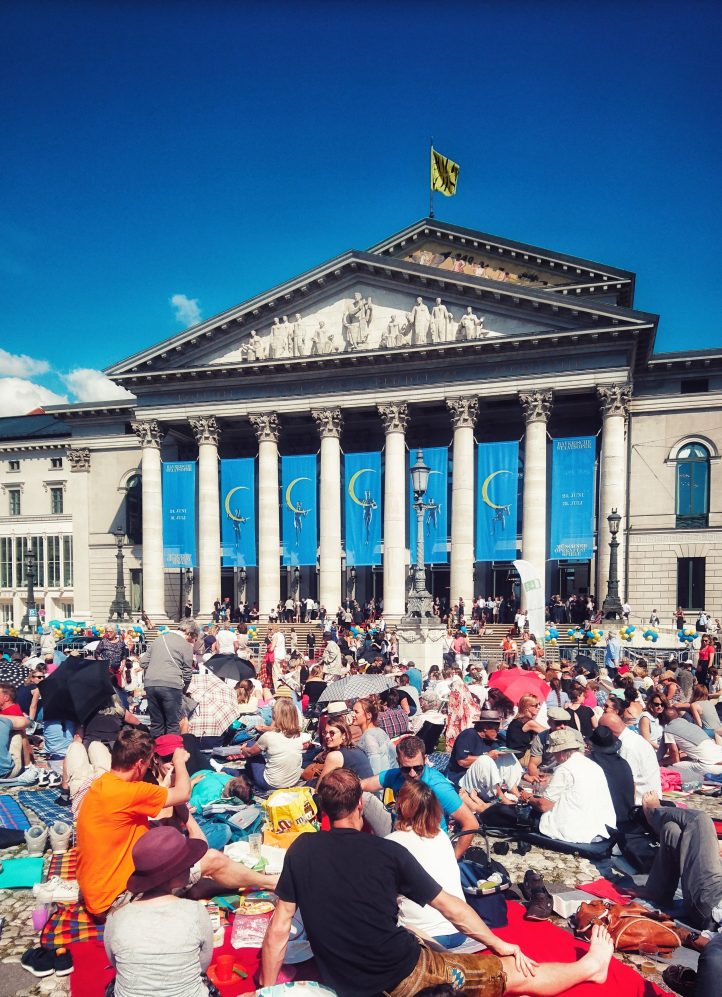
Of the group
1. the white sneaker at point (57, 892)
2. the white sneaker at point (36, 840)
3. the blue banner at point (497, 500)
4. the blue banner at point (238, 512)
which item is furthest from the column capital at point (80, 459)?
the white sneaker at point (57, 892)

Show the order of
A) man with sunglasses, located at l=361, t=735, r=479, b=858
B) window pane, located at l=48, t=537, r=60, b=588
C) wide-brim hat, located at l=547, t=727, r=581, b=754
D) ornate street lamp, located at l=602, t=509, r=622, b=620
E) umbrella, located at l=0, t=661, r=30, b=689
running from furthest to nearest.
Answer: window pane, located at l=48, t=537, r=60, b=588
ornate street lamp, located at l=602, t=509, r=622, b=620
umbrella, located at l=0, t=661, r=30, b=689
wide-brim hat, located at l=547, t=727, r=581, b=754
man with sunglasses, located at l=361, t=735, r=479, b=858

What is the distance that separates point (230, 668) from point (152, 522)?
2267 cm

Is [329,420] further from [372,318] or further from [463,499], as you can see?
[463,499]

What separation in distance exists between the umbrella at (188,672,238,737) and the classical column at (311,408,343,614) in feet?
70.2

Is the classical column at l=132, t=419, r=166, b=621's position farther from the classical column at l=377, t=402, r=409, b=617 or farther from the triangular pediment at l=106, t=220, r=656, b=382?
the classical column at l=377, t=402, r=409, b=617

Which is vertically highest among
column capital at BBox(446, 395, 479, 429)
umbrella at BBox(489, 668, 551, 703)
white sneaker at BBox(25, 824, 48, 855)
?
column capital at BBox(446, 395, 479, 429)

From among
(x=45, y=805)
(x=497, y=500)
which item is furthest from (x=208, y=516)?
(x=45, y=805)

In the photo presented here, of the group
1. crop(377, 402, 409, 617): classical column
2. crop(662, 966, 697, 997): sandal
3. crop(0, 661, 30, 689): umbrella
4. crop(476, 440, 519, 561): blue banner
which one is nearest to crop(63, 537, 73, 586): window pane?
crop(377, 402, 409, 617): classical column

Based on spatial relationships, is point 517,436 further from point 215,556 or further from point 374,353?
point 215,556

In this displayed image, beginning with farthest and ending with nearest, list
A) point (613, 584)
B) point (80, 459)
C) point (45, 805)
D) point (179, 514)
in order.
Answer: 1. point (80, 459)
2. point (179, 514)
3. point (613, 584)
4. point (45, 805)

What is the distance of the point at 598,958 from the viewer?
15.6 ft

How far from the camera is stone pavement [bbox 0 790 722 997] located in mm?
5078

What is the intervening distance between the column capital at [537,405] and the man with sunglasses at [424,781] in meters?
25.8

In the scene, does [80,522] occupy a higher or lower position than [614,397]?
lower
